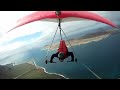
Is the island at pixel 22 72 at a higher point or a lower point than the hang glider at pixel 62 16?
lower

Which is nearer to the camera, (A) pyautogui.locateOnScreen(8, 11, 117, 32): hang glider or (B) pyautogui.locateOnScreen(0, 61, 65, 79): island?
(A) pyautogui.locateOnScreen(8, 11, 117, 32): hang glider

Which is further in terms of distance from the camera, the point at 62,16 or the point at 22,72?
the point at 22,72

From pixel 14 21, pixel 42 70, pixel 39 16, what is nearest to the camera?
pixel 39 16

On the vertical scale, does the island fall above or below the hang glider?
below

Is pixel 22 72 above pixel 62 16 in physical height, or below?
below

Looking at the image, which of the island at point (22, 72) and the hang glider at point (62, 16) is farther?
the island at point (22, 72)
